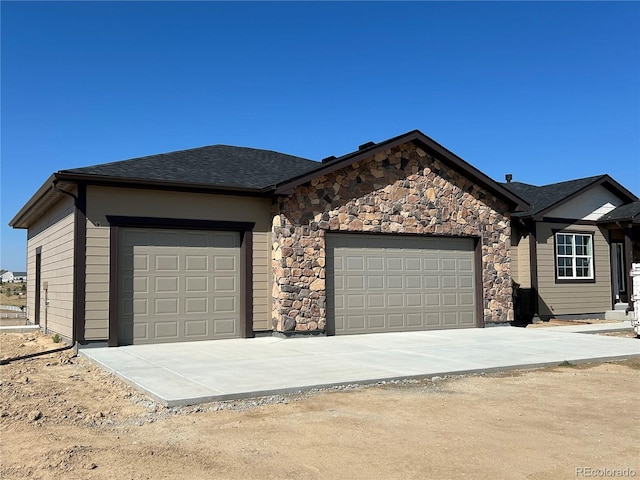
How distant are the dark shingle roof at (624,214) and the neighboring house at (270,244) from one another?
4.68 m

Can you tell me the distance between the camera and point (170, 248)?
12508 millimetres

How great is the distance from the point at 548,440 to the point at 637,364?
5744 millimetres

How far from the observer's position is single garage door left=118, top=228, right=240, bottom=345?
12031mm

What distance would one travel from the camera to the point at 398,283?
48.5 ft

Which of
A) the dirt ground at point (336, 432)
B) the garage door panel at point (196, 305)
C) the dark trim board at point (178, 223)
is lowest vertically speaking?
the dirt ground at point (336, 432)

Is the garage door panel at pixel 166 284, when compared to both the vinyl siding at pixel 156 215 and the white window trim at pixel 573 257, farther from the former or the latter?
the white window trim at pixel 573 257

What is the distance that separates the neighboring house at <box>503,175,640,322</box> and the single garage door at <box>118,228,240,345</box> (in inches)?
378

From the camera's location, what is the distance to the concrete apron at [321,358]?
7.66 meters

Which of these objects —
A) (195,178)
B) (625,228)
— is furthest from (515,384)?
(625,228)

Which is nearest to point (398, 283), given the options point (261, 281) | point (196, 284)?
point (261, 281)

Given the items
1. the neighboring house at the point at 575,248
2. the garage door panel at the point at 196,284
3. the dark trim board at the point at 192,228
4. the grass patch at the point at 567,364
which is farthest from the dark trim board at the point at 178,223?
the neighboring house at the point at 575,248

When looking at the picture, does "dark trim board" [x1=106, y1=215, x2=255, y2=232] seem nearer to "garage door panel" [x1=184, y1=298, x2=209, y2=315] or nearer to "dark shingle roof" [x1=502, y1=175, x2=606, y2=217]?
"garage door panel" [x1=184, y1=298, x2=209, y2=315]

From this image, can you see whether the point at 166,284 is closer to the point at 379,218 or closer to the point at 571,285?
the point at 379,218

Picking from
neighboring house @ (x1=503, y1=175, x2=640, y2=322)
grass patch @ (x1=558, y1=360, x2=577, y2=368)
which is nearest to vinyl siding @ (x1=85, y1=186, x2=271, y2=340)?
grass patch @ (x1=558, y1=360, x2=577, y2=368)
